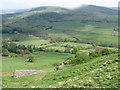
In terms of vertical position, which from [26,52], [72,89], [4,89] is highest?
[72,89]

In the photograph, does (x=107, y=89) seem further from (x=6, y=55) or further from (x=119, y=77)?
(x=6, y=55)

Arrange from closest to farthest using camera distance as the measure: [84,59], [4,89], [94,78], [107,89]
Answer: [107,89], [94,78], [4,89], [84,59]

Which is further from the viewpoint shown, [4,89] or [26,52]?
[26,52]

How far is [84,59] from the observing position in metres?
55.4

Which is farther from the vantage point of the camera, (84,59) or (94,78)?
(84,59)

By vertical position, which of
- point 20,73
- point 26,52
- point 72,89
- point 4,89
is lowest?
point 26,52

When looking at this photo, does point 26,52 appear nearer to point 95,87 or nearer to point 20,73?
point 20,73

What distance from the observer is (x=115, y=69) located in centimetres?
3050

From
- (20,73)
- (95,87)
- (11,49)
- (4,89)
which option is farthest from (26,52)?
(95,87)

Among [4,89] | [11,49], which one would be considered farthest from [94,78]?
[11,49]

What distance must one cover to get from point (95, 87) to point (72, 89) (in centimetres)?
294

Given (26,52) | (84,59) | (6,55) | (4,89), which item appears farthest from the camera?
(26,52)

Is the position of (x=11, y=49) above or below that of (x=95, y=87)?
below

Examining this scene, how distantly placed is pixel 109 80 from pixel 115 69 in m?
5.16
